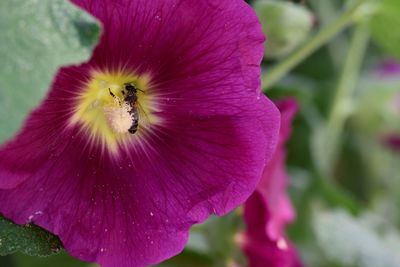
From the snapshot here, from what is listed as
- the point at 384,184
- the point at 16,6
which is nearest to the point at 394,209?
the point at 384,184

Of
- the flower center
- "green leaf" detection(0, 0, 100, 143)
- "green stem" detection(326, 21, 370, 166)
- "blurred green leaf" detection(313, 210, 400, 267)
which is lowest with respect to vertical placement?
"blurred green leaf" detection(313, 210, 400, 267)

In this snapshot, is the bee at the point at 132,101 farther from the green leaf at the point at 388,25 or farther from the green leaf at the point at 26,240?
the green leaf at the point at 388,25

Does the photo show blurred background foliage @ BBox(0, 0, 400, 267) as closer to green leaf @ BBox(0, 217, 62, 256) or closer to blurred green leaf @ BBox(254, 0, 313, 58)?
blurred green leaf @ BBox(254, 0, 313, 58)

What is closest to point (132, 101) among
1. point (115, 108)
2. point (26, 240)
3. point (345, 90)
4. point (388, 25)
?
point (115, 108)

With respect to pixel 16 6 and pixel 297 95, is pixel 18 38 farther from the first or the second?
pixel 297 95

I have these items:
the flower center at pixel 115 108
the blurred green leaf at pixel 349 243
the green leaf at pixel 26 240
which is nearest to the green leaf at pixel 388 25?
the blurred green leaf at pixel 349 243

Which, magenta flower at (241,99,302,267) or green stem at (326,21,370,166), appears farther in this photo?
green stem at (326,21,370,166)

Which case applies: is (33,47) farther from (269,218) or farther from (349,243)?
(349,243)

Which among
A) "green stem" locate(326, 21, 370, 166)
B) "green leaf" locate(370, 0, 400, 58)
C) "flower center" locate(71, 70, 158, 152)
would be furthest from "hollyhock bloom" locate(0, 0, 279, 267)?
"green stem" locate(326, 21, 370, 166)
